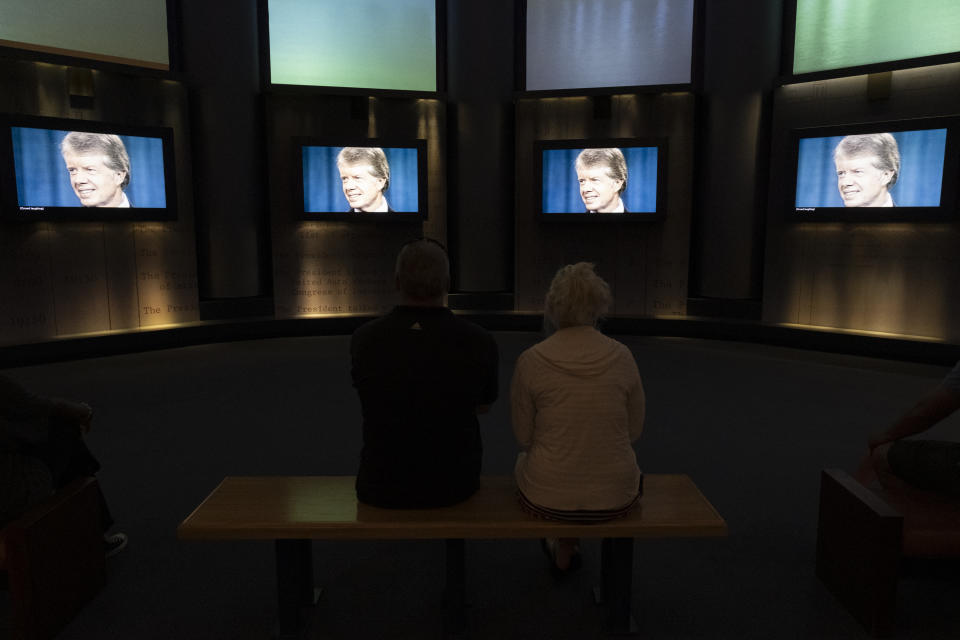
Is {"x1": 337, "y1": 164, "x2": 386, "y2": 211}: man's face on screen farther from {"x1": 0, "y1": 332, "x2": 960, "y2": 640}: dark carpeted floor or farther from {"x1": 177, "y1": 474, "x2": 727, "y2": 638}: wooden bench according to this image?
{"x1": 177, "y1": 474, "x2": 727, "y2": 638}: wooden bench

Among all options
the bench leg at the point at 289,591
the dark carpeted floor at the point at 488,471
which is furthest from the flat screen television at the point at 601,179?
the bench leg at the point at 289,591

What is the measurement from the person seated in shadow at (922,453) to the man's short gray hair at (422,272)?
1650 mm

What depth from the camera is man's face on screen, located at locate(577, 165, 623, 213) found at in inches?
311

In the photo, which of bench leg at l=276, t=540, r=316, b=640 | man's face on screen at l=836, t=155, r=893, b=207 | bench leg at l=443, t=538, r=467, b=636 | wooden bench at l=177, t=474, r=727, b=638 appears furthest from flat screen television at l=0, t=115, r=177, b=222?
man's face on screen at l=836, t=155, r=893, b=207

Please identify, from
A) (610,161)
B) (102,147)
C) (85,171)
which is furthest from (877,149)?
(85,171)

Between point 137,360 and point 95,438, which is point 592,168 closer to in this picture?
point 137,360

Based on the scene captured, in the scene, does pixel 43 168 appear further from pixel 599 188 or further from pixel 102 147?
pixel 599 188

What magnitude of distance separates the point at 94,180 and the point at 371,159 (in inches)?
110

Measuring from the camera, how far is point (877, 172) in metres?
6.62

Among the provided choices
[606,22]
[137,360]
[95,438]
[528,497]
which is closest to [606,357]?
[528,497]

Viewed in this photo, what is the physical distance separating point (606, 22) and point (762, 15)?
171 centimetres

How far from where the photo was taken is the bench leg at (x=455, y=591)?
220 centimetres

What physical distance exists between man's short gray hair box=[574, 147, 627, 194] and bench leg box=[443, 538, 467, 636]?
634 cm

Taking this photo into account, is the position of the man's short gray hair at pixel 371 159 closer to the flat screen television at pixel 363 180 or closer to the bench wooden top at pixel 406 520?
the flat screen television at pixel 363 180
